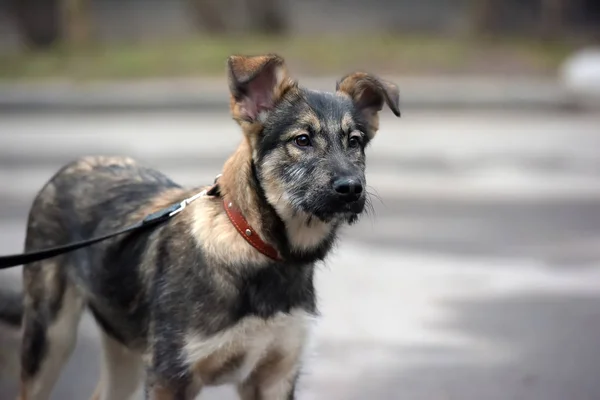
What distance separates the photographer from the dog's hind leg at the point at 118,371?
4.94m

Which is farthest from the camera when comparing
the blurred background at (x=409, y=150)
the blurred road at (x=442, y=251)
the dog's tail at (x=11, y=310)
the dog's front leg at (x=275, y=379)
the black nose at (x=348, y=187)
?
the blurred background at (x=409, y=150)

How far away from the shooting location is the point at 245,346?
161 inches

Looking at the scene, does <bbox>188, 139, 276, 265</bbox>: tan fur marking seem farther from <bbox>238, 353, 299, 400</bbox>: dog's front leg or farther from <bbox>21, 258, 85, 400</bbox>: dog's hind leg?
<bbox>21, 258, 85, 400</bbox>: dog's hind leg

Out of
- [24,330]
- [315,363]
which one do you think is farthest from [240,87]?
[315,363]

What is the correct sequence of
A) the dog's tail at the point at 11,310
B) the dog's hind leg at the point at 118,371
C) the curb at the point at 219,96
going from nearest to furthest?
the dog's hind leg at the point at 118,371 < the dog's tail at the point at 11,310 < the curb at the point at 219,96

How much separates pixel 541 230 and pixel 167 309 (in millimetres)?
5490

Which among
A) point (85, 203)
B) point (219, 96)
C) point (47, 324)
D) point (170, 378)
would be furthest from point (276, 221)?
point (219, 96)

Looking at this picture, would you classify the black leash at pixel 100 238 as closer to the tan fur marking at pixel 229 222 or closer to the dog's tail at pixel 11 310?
the tan fur marking at pixel 229 222

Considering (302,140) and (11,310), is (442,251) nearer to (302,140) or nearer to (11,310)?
(11,310)

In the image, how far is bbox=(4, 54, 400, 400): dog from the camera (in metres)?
4.09

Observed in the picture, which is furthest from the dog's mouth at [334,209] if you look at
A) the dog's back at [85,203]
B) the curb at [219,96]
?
the curb at [219,96]

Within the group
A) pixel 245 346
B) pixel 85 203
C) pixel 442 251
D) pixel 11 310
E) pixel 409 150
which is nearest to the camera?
pixel 245 346

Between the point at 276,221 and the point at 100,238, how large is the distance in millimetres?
772

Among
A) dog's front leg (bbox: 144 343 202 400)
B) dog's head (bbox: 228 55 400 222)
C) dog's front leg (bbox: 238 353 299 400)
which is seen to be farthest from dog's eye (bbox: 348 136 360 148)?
dog's front leg (bbox: 144 343 202 400)
